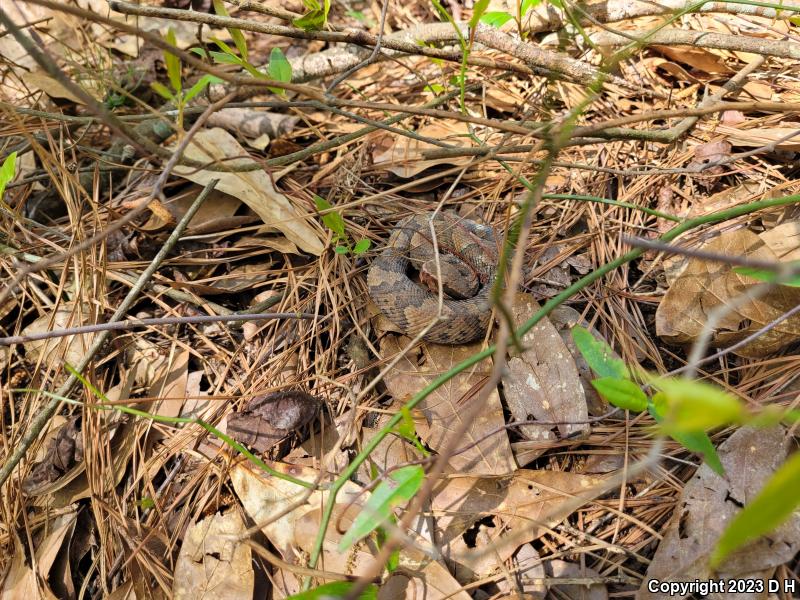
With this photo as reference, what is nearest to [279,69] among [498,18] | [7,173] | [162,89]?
[162,89]

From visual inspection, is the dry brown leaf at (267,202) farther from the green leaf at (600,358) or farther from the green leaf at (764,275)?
the green leaf at (764,275)

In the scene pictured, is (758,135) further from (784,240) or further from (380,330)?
(380,330)

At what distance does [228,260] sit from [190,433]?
1.02 m

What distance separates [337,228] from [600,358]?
1497mm

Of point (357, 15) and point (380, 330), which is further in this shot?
point (357, 15)

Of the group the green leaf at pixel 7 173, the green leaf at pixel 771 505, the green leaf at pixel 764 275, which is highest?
the green leaf at pixel 771 505

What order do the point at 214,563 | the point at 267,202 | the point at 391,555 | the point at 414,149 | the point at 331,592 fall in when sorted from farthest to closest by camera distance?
the point at 414,149
the point at 267,202
the point at 214,563
the point at 391,555
the point at 331,592

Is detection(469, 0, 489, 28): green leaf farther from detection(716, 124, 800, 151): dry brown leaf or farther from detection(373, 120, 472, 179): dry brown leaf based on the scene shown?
detection(716, 124, 800, 151): dry brown leaf

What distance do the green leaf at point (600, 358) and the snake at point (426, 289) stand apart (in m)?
0.85

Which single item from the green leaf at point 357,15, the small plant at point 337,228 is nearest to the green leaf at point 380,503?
the small plant at point 337,228

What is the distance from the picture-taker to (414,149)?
357 centimetres

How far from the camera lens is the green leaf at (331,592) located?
168 centimetres

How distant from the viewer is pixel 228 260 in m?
3.20

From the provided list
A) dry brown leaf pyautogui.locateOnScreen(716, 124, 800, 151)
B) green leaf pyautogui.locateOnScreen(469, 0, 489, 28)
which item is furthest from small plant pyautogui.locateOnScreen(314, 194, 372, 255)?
dry brown leaf pyautogui.locateOnScreen(716, 124, 800, 151)
